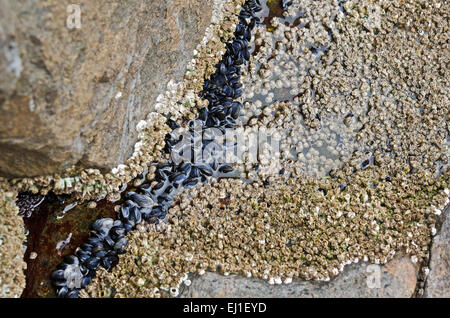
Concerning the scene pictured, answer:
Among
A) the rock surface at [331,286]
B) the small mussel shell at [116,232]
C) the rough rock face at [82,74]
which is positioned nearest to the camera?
the rough rock face at [82,74]

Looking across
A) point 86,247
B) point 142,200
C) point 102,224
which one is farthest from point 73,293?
point 142,200

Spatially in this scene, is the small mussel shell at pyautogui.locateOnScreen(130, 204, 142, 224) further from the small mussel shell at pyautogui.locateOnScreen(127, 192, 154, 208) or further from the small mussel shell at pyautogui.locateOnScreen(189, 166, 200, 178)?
the small mussel shell at pyautogui.locateOnScreen(189, 166, 200, 178)

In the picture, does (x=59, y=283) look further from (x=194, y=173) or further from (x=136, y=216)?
(x=194, y=173)

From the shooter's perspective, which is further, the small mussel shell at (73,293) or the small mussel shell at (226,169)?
the small mussel shell at (226,169)

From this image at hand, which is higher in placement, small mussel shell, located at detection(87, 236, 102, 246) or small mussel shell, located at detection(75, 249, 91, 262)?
small mussel shell, located at detection(87, 236, 102, 246)

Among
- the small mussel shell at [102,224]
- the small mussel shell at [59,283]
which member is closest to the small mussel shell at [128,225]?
the small mussel shell at [102,224]

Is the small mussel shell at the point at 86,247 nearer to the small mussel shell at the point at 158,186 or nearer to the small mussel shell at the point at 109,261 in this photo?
the small mussel shell at the point at 109,261

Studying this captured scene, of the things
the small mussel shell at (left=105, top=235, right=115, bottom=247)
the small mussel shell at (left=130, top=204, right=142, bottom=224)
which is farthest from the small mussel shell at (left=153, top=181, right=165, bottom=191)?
the small mussel shell at (left=105, top=235, right=115, bottom=247)
